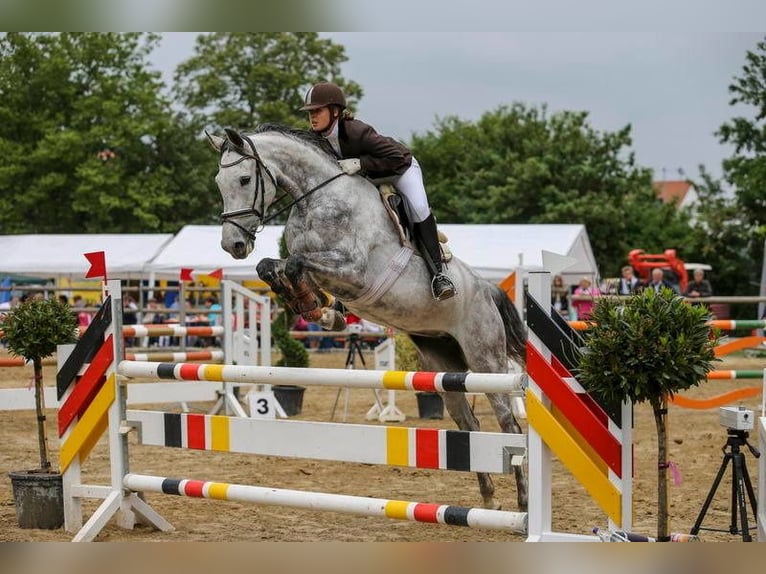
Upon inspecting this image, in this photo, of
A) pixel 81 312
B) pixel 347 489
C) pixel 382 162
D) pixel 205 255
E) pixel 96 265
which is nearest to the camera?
pixel 382 162

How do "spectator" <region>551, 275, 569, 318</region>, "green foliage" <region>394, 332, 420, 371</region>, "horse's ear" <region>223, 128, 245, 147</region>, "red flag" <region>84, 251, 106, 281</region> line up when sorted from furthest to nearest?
"spectator" <region>551, 275, 569, 318</region> → "green foliage" <region>394, 332, 420, 371</region> → "red flag" <region>84, 251, 106, 281</region> → "horse's ear" <region>223, 128, 245, 147</region>

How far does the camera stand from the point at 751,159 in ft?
74.4

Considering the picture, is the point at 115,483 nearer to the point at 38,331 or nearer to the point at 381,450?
the point at 38,331

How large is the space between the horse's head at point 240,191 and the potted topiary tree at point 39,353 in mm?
968

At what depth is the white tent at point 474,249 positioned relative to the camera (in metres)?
16.4

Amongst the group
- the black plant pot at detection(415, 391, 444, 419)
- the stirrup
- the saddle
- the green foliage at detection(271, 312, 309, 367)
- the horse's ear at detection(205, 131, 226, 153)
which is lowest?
the black plant pot at detection(415, 391, 444, 419)

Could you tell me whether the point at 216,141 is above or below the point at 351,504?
above

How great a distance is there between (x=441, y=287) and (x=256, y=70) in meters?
27.8

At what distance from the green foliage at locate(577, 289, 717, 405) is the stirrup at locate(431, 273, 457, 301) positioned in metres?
1.23

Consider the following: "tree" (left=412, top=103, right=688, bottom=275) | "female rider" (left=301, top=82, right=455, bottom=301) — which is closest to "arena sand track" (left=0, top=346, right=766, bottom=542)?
"female rider" (left=301, top=82, right=455, bottom=301)

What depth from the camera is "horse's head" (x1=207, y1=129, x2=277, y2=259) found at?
14.3 ft

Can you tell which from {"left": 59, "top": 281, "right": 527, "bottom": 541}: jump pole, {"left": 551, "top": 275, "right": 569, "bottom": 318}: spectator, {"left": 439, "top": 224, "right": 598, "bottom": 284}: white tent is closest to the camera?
{"left": 59, "top": 281, "right": 527, "bottom": 541}: jump pole

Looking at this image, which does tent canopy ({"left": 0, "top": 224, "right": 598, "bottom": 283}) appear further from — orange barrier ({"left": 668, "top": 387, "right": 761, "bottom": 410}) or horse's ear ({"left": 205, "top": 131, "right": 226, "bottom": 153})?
horse's ear ({"left": 205, "top": 131, "right": 226, "bottom": 153})

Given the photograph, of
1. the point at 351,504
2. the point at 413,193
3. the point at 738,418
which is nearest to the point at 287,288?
the point at 413,193
